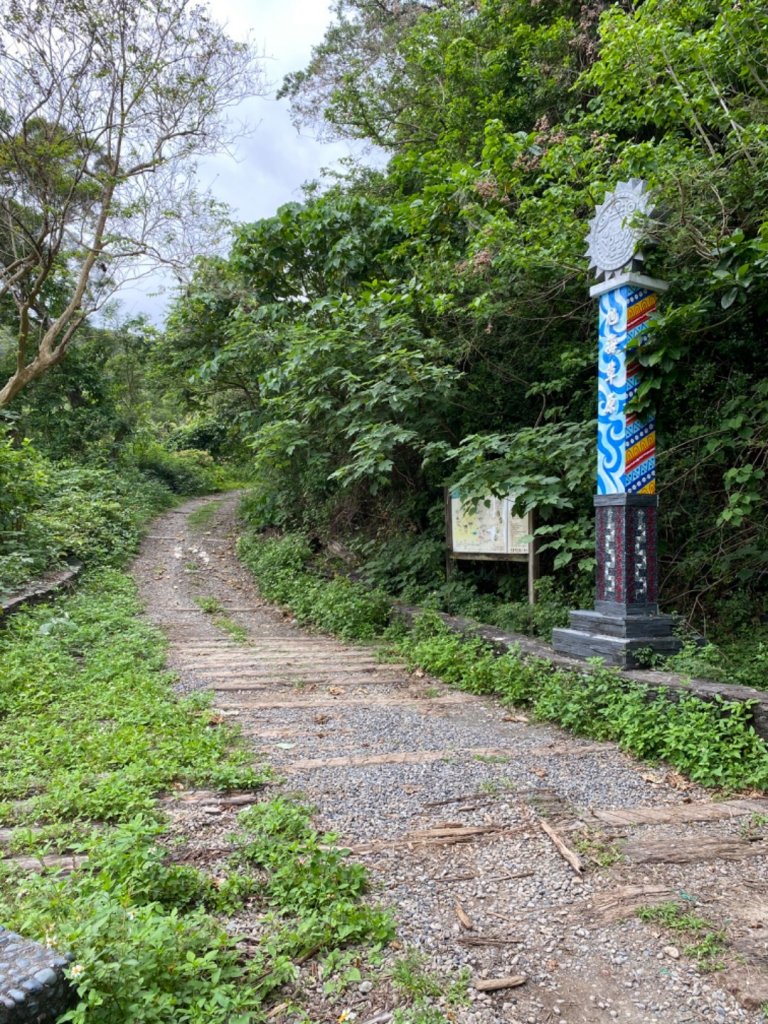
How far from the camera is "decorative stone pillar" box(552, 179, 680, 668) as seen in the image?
494 centimetres

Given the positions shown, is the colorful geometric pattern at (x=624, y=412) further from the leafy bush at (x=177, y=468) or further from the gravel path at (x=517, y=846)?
the leafy bush at (x=177, y=468)

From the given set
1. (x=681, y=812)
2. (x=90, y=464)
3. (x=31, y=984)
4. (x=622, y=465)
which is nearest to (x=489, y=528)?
(x=622, y=465)

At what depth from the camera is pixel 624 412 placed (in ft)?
16.7

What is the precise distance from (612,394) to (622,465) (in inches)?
23.4

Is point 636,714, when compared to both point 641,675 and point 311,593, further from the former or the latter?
point 311,593

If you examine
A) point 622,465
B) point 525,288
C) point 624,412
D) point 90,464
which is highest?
point 525,288

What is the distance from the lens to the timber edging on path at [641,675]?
371cm

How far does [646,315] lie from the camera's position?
5.20m

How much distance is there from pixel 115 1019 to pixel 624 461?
4.55 metres

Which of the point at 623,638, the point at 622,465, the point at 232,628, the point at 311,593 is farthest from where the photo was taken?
the point at 311,593

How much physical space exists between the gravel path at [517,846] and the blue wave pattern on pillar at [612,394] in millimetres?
2022

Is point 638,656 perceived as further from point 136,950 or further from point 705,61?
point 705,61

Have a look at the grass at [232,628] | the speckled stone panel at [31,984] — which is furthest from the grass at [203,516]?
the speckled stone panel at [31,984]

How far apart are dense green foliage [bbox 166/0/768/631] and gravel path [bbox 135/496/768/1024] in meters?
2.24
